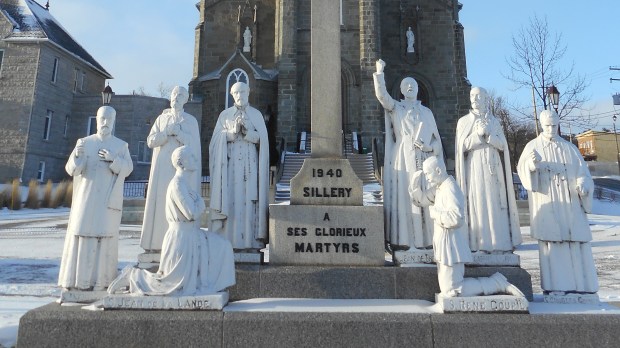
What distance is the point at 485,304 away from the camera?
4.50m

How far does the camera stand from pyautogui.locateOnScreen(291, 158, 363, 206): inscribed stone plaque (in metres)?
6.14

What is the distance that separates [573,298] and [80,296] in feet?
19.9

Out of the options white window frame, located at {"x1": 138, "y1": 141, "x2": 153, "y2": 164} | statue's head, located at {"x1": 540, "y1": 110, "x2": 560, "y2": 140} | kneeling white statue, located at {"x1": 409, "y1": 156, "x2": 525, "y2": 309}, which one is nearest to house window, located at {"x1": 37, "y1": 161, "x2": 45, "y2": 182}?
white window frame, located at {"x1": 138, "y1": 141, "x2": 153, "y2": 164}

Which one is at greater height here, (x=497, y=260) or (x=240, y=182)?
(x=240, y=182)

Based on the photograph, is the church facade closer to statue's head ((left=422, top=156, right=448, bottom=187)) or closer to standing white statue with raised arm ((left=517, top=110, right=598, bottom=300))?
standing white statue with raised arm ((left=517, top=110, right=598, bottom=300))

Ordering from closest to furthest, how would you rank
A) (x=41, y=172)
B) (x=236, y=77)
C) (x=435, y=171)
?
(x=435, y=171)
(x=236, y=77)
(x=41, y=172)

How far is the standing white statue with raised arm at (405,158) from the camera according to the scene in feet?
19.2

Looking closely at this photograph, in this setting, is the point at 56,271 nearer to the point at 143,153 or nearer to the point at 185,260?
the point at 185,260

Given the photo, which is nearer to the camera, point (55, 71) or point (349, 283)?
point (349, 283)

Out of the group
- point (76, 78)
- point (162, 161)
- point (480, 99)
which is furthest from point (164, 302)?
point (76, 78)

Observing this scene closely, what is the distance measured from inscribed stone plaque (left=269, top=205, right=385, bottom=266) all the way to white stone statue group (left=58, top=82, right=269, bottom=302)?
0.32m

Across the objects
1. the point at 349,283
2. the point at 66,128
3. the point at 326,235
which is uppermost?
the point at 66,128

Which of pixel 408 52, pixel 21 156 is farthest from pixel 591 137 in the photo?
pixel 21 156

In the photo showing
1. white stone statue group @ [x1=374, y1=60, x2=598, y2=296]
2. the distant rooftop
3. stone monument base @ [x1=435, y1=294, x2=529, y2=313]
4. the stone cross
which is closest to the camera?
stone monument base @ [x1=435, y1=294, x2=529, y2=313]
